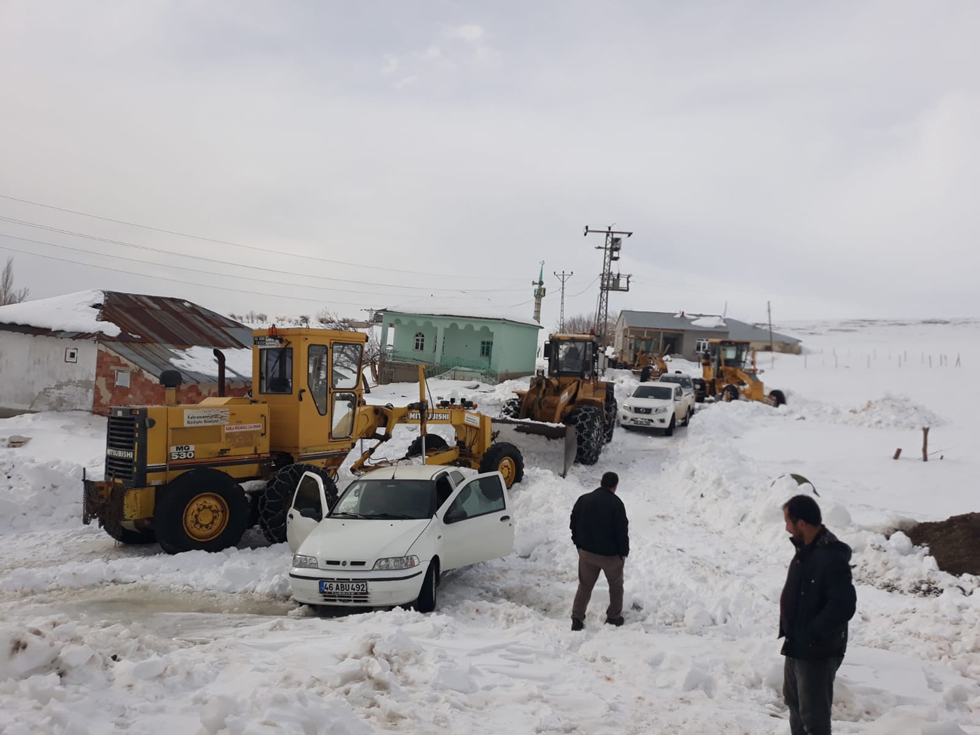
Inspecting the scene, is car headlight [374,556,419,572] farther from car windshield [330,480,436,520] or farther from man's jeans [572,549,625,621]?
man's jeans [572,549,625,621]

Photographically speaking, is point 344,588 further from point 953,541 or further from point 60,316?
point 60,316

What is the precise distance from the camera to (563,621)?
7199 millimetres

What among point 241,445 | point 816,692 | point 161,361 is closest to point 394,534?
point 241,445

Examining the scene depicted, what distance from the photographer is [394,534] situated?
25.1 ft

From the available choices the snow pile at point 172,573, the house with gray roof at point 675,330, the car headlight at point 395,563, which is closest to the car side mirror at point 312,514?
the snow pile at point 172,573

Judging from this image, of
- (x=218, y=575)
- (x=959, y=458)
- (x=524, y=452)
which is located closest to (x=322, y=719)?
(x=218, y=575)

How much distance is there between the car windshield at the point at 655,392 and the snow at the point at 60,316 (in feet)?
51.8

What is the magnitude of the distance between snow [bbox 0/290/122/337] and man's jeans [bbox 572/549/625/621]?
1799 centimetres

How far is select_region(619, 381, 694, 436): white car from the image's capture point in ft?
70.0

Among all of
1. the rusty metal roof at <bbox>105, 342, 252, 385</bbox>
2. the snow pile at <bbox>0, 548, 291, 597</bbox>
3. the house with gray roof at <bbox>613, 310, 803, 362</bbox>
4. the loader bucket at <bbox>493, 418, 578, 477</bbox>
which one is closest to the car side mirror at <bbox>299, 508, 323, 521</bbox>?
the snow pile at <bbox>0, 548, 291, 597</bbox>

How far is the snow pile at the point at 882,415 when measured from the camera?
78.4ft

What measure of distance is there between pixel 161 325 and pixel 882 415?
79.9 ft

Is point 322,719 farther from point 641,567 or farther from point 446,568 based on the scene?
point 641,567

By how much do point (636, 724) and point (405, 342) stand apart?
3681 cm
